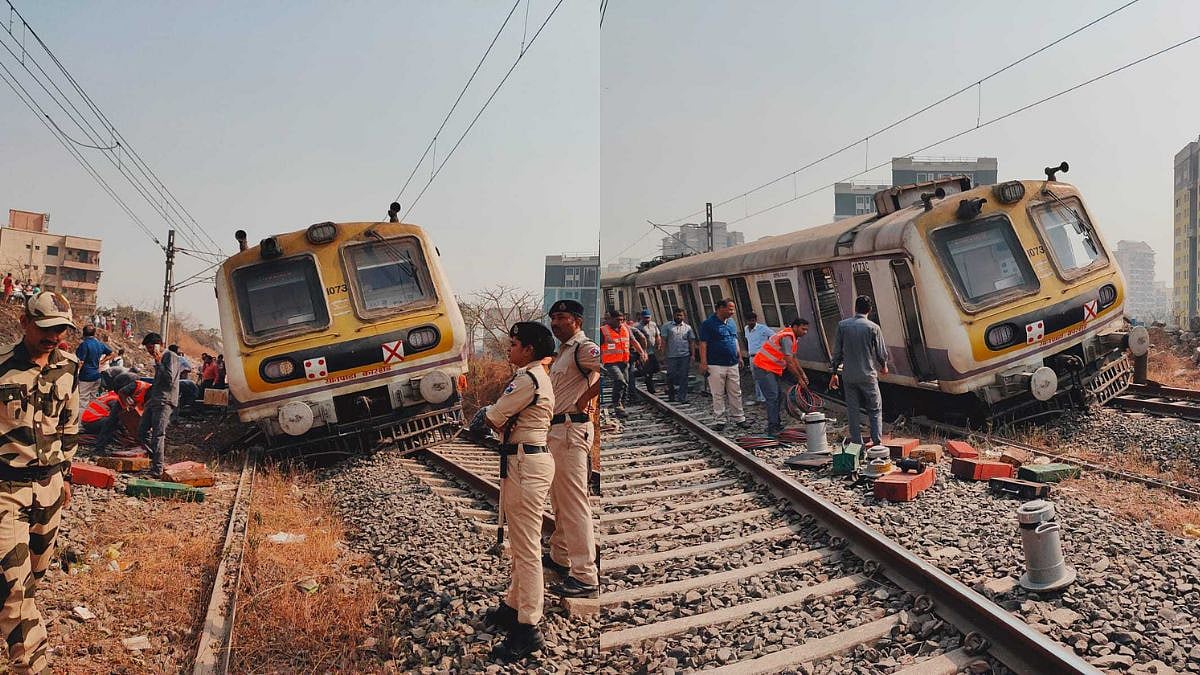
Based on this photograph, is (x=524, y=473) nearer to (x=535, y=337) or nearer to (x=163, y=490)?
(x=535, y=337)

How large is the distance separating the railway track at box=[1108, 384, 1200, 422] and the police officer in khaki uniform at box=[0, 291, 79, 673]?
384 inches

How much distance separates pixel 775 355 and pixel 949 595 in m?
5.52

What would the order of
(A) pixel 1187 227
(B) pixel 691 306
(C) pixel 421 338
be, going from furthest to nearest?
(A) pixel 1187 227 < (B) pixel 691 306 < (C) pixel 421 338

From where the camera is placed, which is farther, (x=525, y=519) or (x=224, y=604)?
(x=224, y=604)

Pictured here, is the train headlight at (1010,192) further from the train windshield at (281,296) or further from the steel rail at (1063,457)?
the train windshield at (281,296)

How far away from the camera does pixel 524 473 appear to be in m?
4.09

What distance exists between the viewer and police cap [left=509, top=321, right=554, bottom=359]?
4.18 meters

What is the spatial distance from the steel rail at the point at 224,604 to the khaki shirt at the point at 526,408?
168 cm

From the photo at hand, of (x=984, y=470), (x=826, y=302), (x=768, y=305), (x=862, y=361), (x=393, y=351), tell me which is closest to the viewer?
(x=984, y=470)

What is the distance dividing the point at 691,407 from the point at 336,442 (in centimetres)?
500

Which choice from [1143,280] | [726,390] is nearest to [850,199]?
[1143,280]

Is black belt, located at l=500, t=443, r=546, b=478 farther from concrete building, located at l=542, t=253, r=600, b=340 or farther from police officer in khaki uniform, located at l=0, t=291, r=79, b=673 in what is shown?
concrete building, located at l=542, t=253, r=600, b=340

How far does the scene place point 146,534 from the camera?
6.32m

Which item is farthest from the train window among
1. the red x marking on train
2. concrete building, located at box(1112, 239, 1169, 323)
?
concrete building, located at box(1112, 239, 1169, 323)
